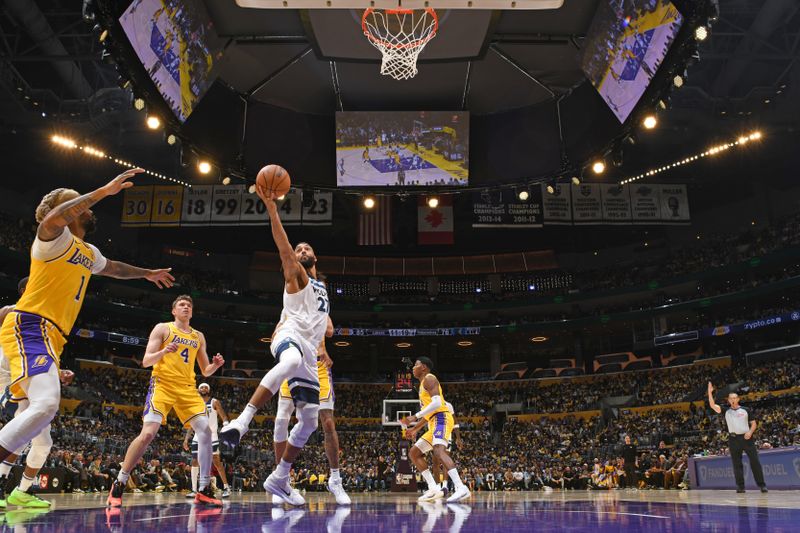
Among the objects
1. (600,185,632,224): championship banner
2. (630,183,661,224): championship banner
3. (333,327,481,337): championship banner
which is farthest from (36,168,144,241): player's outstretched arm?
(333,327,481,337): championship banner

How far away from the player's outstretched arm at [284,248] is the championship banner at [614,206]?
26.4 m

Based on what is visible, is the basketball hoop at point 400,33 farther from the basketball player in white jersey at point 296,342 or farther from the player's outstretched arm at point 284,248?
the basketball player in white jersey at point 296,342

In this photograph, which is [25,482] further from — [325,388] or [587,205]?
[587,205]

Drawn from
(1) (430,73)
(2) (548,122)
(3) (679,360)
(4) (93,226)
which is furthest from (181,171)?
(3) (679,360)

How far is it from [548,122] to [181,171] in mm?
19710

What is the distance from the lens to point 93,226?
16.6 feet

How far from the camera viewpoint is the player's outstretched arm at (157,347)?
20.3 ft

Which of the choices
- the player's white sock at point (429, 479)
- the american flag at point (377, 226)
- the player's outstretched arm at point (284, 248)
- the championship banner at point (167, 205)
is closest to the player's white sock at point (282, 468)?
the player's outstretched arm at point (284, 248)

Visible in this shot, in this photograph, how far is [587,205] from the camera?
29547 millimetres

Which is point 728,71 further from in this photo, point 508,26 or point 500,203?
point 508,26

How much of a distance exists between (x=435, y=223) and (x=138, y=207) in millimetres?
15230

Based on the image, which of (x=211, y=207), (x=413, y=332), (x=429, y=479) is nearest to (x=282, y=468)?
(x=429, y=479)

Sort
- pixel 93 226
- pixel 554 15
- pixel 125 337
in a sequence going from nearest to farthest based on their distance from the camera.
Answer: pixel 93 226 → pixel 554 15 → pixel 125 337

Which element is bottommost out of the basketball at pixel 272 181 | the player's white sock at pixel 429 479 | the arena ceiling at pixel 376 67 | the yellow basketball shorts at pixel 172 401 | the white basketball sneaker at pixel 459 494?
the white basketball sneaker at pixel 459 494
